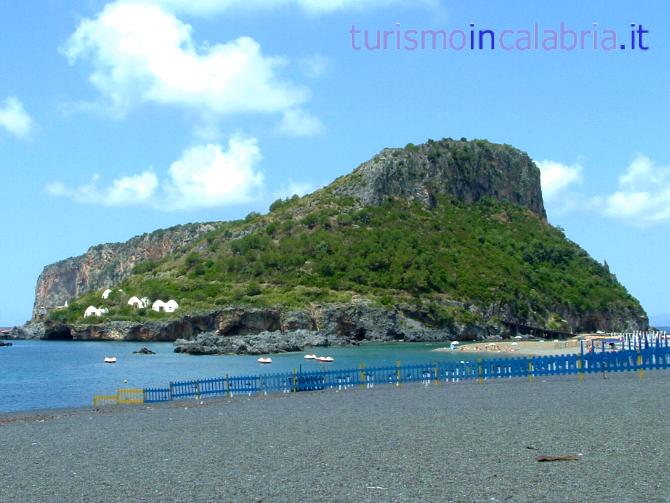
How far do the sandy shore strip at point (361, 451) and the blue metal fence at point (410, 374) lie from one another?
22.0 feet

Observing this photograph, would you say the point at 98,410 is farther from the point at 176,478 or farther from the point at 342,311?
the point at 342,311

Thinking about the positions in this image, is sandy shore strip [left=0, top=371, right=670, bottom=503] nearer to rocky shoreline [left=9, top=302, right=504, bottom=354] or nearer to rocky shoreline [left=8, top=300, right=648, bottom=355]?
rocky shoreline [left=8, top=300, right=648, bottom=355]

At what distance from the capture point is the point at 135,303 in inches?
6462

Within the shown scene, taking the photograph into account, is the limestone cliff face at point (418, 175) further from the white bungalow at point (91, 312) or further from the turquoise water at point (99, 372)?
the turquoise water at point (99, 372)

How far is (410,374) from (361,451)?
2389 cm

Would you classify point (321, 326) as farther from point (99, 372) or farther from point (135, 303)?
point (99, 372)

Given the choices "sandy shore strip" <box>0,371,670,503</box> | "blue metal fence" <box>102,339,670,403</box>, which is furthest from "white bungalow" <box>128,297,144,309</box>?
"sandy shore strip" <box>0,371,670,503</box>

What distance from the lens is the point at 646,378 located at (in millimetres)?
38688

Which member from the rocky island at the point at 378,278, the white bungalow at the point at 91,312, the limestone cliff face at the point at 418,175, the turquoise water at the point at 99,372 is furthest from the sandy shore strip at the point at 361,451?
the limestone cliff face at the point at 418,175

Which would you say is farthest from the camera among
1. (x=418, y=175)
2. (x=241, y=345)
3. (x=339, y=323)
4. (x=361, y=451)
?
Result: (x=418, y=175)

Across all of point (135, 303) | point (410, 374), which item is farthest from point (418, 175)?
point (410, 374)

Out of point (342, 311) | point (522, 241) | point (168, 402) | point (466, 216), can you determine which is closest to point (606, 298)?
point (522, 241)

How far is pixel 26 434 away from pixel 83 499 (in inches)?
520

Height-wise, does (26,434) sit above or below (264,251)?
below
